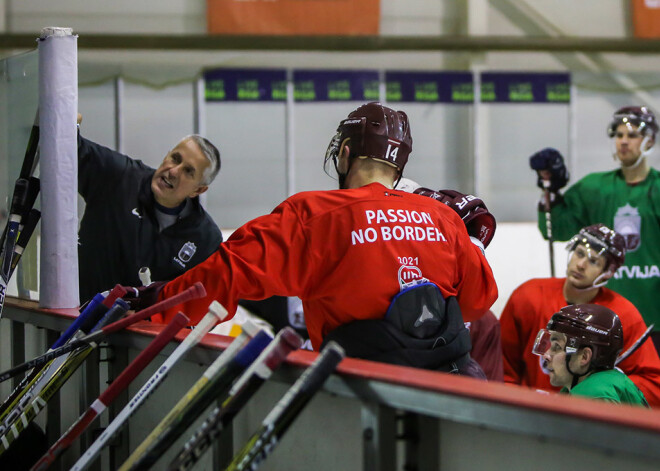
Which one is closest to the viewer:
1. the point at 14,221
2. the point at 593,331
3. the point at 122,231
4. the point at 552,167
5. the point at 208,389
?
the point at 208,389

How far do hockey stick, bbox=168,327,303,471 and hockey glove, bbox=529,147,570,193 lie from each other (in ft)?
9.59

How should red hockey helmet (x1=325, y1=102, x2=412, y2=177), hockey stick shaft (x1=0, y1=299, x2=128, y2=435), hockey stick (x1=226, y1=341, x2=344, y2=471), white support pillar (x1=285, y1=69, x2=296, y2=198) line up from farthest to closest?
white support pillar (x1=285, y1=69, x2=296, y2=198) → red hockey helmet (x1=325, y1=102, x2=412, y2=177) → hockey stick shaft (x1=0, y1=299, x2=128, y2=435) → hockey stick (x1=226, y1=341, x2=344, y2=471)

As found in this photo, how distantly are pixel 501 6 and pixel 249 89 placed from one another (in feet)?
7.11

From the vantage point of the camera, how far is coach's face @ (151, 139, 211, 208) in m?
2.83

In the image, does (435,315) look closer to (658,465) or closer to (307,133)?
(658,465)

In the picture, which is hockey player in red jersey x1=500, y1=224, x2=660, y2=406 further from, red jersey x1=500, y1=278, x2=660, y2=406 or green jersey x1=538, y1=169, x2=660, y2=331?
green jersey x1=538, y1=169, x2=660, y2=331

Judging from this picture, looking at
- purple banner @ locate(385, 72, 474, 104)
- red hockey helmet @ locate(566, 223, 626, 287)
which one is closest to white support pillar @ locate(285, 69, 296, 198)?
purple banner @ locate(385, 72, 474, 104)

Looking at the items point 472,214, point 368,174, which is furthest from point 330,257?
point 472,214

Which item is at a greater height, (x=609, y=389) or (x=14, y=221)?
(x=14, y=221)

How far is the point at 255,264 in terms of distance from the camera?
1737mm

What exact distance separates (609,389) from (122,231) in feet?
4.66

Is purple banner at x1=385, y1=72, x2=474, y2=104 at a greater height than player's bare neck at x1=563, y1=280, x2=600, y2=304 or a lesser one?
greater

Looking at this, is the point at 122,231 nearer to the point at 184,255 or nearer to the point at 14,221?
the point at 184,255

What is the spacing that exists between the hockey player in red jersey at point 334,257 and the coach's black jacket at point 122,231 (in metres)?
0.96
